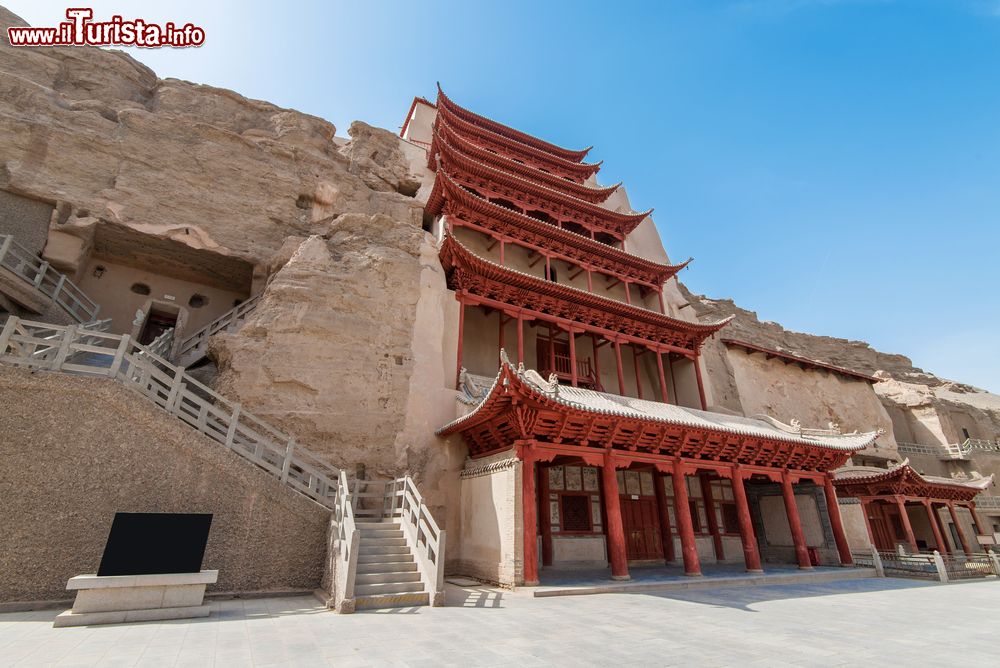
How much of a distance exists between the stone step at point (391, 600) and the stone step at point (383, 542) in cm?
143

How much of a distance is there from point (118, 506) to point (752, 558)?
1457cm

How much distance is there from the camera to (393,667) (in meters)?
4.27

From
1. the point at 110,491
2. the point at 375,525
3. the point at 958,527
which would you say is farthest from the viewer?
the point at 958,527

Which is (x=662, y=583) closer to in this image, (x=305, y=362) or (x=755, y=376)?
(x=305, y=362)

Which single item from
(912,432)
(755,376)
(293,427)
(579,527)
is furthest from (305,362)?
(912,432)

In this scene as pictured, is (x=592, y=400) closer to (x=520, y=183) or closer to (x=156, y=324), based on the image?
(x=520, y=183)

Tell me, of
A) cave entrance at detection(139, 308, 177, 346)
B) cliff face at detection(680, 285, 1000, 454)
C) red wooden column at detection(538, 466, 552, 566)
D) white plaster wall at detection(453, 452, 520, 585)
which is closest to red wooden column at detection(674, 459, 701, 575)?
Answer: red wooden column at detection(538, 466, 552, 566)

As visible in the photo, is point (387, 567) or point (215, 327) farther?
point (215, 327)

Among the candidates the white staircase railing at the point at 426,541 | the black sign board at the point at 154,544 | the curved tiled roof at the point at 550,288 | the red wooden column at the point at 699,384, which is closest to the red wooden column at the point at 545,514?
the white staircase railing at the point at 426,541

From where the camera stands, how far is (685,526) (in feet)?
38.7

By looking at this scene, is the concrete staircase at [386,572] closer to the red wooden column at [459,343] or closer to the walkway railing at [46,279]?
the red wooden column at [459,343]

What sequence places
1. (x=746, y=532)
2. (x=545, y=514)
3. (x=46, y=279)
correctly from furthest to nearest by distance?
(x=46, y=279), (x=545, y=514), (x=746, y=532)

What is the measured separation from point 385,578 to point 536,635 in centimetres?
335

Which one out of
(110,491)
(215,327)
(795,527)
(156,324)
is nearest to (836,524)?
(795,527)
